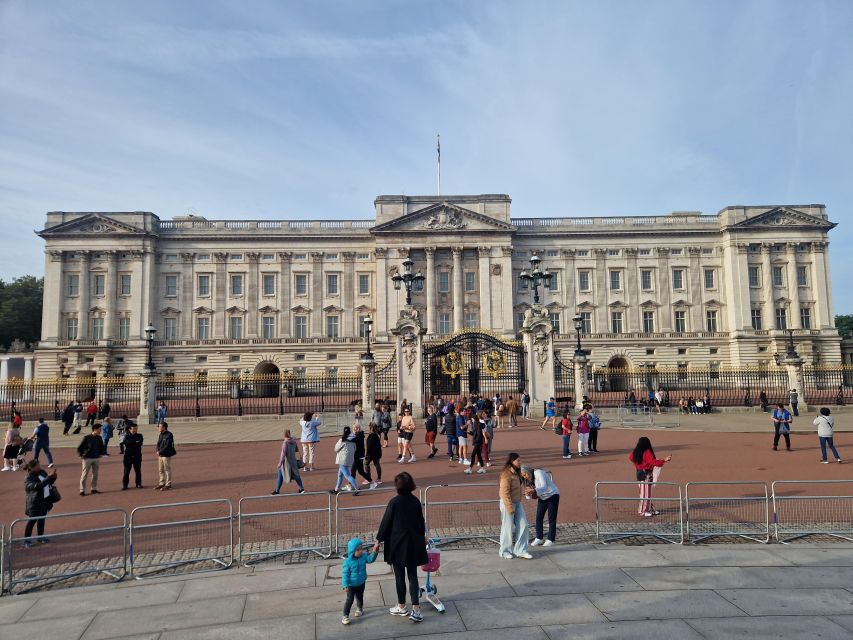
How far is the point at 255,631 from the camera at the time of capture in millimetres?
6066

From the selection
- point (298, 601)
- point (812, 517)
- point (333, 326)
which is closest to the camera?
point (298, 601)

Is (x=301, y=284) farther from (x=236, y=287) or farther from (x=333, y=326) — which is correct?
(x=236, y=287)

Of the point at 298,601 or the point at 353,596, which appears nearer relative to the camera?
the point at 353,596

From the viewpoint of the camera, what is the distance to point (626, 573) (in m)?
7.56

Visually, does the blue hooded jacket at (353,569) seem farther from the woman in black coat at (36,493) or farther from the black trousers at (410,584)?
the woman in black coat at (36,493)

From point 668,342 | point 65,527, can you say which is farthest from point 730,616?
point 668,342

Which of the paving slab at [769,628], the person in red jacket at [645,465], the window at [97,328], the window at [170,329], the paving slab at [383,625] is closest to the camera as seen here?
the paving slab at [769,628]

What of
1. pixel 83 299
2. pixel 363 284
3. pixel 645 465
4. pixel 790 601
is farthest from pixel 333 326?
pixel 790 601

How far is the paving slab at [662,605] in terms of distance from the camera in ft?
20.7

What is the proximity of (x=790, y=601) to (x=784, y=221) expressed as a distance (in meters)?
62.3

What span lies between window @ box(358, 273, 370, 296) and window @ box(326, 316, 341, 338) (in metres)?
Answer: 3.77

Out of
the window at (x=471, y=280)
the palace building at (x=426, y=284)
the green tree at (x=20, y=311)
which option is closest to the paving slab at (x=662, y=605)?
the palace building at (x=426, y=284)

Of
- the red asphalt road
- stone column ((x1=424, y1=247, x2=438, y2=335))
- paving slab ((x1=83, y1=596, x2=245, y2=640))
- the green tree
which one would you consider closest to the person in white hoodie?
the red asphalt road

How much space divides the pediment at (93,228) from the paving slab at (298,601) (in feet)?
185
